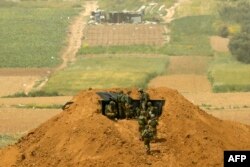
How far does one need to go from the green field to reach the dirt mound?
48.7 meters

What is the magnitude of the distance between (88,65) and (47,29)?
23653mm

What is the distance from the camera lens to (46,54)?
265 ft

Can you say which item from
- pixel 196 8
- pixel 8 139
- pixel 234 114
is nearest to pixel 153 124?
pixel 8 139

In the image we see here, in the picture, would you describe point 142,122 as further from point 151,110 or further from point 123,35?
point 123,35

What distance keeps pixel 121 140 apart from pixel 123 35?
66.0m

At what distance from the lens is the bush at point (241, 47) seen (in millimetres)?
73375

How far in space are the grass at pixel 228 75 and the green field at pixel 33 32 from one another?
1786 cm

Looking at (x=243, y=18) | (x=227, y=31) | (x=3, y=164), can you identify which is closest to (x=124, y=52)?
(x=227, y=31)

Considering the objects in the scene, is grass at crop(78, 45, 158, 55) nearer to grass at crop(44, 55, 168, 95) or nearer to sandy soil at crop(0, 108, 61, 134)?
grass at crop(44, 55, 168, 95)

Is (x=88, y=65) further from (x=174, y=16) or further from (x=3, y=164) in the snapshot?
(x=3, y=164)

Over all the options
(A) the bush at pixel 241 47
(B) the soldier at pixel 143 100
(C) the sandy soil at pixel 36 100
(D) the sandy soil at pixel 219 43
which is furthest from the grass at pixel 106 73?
(B) the soldier at pixel 143 100

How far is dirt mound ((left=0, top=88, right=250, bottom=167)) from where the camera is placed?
23188 millimetres

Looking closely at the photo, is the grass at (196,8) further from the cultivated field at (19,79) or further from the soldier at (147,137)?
the soldier at (147,137)

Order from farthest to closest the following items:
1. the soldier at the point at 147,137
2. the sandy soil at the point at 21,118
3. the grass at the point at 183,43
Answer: the grass at the point at 183,43 < the sandy soil at the point at 21,118 < the soldier at the point at 147,137
